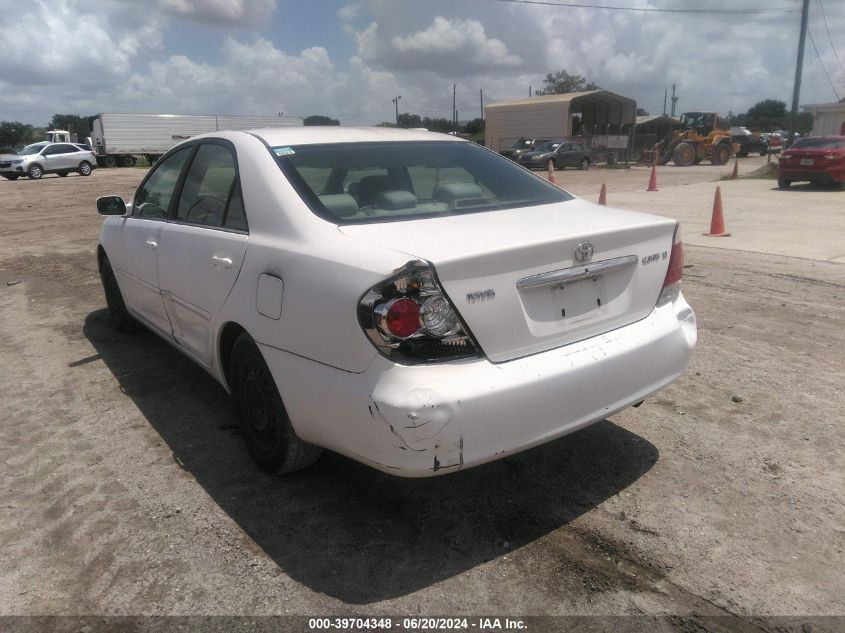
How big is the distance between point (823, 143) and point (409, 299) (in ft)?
63.3

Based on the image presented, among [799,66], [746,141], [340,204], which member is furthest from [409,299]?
[746,141]

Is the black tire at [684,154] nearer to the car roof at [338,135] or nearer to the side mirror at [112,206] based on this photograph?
the car roof at [338,135]

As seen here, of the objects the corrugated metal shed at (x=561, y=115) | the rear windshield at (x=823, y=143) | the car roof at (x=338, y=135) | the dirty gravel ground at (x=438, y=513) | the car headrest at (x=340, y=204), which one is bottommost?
the dirty gravel ground at (x=438, y=513)

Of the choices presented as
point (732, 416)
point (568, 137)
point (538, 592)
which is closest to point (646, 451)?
point (732, 416)

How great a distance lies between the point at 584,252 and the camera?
2.66m

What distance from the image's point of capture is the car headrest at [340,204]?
2.83 metres

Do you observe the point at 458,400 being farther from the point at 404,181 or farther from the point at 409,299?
the point at 404,181

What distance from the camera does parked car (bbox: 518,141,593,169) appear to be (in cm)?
3234

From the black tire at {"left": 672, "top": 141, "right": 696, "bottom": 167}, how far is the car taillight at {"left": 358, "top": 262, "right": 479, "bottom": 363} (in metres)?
33.8

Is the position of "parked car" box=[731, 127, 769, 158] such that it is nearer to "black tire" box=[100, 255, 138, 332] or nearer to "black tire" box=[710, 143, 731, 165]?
"black tire" box=[710, 143, 731, 165]

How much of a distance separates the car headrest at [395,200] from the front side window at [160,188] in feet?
5.00

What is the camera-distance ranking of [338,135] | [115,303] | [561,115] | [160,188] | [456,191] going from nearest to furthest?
[456,191]
[338,135]
[160,188]
[115,303]
[561,115]

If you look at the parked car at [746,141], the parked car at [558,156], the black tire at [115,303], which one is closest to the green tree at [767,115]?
the parked car at [746,141]

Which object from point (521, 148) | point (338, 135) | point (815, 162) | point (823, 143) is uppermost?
point (521, 148)
